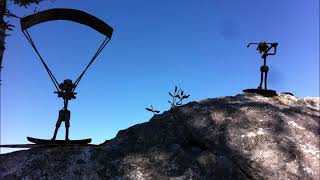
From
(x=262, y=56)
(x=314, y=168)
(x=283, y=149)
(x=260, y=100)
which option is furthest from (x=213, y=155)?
Answer: (x=262, y=56)

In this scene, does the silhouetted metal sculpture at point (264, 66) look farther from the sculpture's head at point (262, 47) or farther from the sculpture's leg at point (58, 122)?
the sculpture's leg at point (58, 122)

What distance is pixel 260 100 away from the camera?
24.4ft

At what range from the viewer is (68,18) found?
6.49 meters

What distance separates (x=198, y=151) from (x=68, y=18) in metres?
3.13

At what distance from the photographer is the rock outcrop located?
17.5 feet

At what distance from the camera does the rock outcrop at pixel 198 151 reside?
17.5 ft

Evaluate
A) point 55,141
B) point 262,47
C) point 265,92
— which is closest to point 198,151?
point 55,141

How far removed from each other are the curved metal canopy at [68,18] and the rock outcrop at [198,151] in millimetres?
1846

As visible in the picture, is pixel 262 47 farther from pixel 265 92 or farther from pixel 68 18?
pixel 68 18

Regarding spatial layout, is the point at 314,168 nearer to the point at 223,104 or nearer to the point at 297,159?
the point at 297,159

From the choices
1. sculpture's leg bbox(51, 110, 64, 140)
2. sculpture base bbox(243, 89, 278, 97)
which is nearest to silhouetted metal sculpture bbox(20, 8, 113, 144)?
sculpture's leg bbox(51, 110, 64, 140)

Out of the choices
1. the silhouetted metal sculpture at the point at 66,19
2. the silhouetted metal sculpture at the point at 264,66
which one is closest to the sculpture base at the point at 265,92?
the silhouetted metal sculpture at the point at 264,66

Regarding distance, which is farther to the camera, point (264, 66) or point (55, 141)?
point (264, 66)

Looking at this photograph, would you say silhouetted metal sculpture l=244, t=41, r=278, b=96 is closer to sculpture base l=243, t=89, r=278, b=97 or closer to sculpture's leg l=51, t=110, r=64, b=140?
sculpture base l=243, t=89, r=278, b=97
